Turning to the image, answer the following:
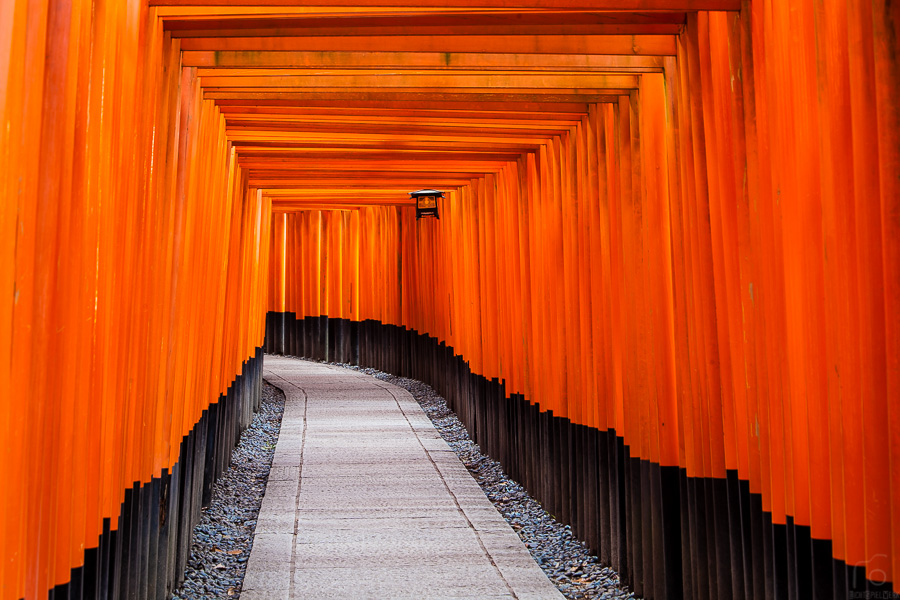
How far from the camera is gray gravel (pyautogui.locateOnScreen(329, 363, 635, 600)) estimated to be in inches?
229

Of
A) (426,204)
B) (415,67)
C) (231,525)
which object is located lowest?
(231,525)

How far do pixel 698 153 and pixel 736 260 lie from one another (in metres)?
0.65

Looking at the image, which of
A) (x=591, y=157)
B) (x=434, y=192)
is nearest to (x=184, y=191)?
(x=591, y=157)

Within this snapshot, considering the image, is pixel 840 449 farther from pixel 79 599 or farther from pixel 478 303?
pixel 478 303

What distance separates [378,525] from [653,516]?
8.20ft

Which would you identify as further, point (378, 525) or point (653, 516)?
point (378, 525)

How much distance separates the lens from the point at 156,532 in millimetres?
4871

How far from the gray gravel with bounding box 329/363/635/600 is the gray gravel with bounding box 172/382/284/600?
2.21 metres

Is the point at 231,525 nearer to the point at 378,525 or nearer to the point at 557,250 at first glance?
the point at 378,525

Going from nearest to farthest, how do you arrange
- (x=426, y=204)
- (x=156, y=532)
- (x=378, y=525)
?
(x=156, y=532) → (x=378, y=525) → (x=426, y=204)

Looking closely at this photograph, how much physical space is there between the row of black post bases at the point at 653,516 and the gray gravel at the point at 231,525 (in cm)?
253

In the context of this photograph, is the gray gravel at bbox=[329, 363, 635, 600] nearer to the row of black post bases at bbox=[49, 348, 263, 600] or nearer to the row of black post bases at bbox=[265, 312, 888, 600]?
the row of black post bases at bbox=[265, 312, 888, 600]

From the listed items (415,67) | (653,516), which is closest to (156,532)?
(653,516)

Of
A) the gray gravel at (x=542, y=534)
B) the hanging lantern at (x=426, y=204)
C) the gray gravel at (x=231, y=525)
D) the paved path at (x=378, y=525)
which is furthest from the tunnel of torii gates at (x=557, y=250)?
the hanging lantern at (x=426, y=204)
